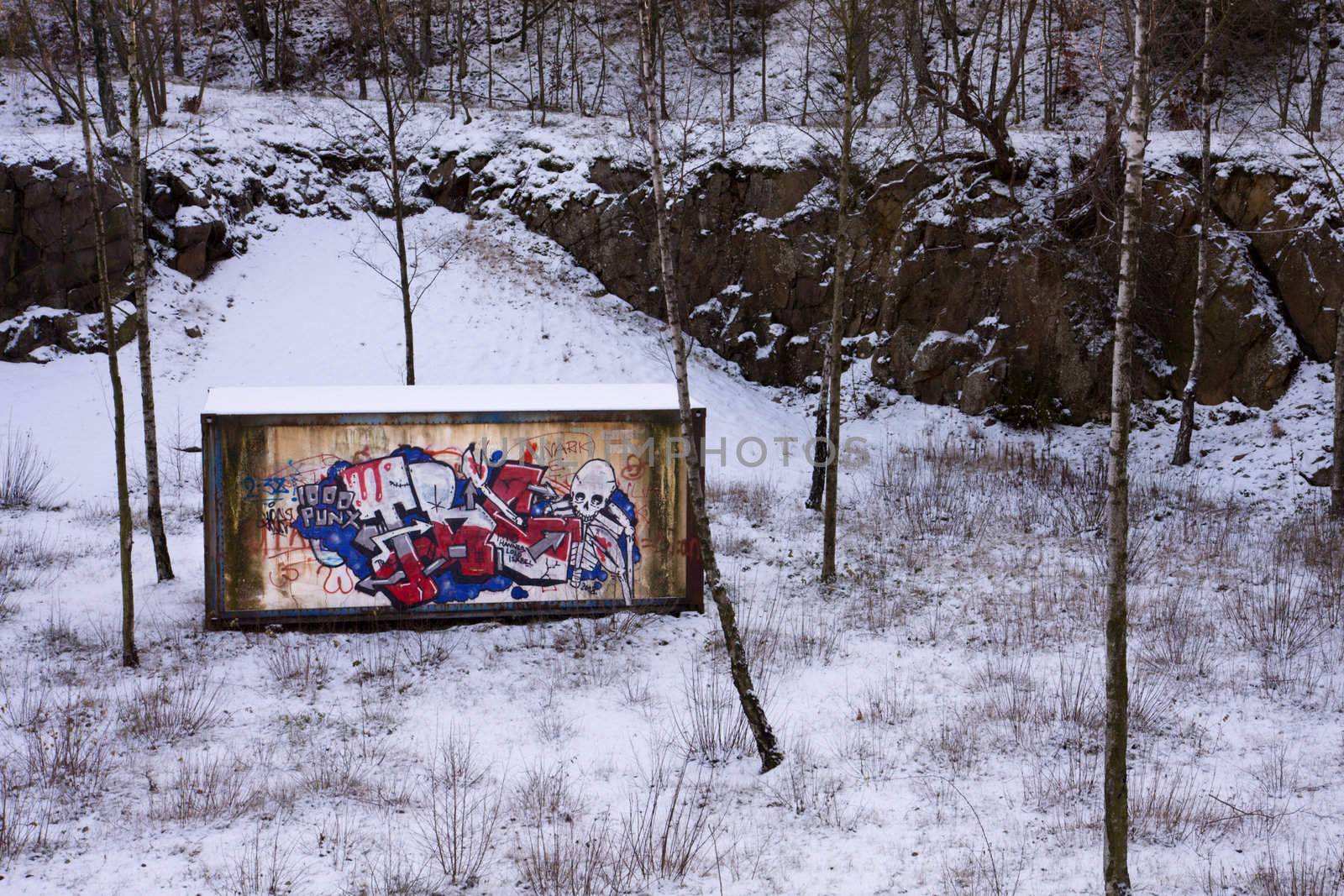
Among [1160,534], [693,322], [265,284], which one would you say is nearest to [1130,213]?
[1160,534]

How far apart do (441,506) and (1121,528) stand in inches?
228

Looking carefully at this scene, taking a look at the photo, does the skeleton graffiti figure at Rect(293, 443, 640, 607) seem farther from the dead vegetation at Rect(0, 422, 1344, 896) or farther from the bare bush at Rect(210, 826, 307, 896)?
the bare bush at Rect(210, 826, 307, 896)

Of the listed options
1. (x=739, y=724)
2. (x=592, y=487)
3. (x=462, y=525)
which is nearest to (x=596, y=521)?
(x=592, y=487)

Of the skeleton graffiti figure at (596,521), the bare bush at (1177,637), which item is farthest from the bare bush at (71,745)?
the bare bush at (1177,637)

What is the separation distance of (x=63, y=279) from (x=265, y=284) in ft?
12.7

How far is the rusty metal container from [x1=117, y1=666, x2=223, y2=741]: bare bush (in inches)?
42.6

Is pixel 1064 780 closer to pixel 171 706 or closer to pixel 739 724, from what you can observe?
pixel 739 724

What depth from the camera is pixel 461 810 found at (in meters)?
5.16

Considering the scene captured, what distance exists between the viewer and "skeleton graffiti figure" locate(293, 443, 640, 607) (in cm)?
797

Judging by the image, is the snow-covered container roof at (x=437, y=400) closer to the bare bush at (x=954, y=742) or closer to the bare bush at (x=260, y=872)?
the bare bush at (x=954, y=742)

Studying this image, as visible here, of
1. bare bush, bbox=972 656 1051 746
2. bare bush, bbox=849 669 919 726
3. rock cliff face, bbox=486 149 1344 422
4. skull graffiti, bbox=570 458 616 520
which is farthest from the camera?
rock cliff face, bbox=486 149 1344 422

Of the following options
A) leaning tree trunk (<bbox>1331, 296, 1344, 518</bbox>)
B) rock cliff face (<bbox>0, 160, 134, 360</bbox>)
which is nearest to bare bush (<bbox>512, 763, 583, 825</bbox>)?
leaning tree trunk (<bbox>1331, 296, 1344, 518</bbox>)

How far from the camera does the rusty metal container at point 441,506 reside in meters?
7.87

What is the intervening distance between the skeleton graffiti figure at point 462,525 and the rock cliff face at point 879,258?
1228 cm
